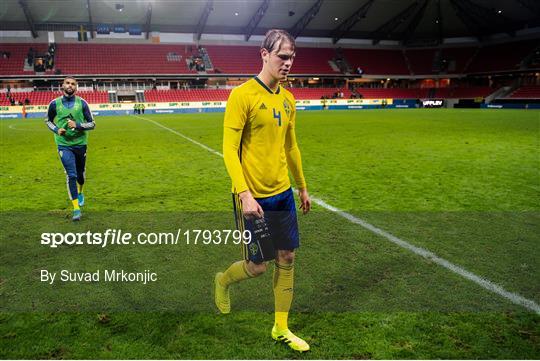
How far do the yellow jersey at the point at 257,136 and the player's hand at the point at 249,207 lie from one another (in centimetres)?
5

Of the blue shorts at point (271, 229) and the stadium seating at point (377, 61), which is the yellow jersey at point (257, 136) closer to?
the blue shorts at point (271, 229)

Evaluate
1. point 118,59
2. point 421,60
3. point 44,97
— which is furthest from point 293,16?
point 44,97

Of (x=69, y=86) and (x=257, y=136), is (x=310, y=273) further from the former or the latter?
(x=69, y=86)

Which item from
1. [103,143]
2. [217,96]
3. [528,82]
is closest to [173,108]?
[217,96]

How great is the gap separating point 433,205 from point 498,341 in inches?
157

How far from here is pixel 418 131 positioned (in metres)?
19.5

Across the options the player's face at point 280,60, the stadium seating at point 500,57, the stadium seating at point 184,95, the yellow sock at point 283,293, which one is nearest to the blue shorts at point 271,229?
the yellow sock at point 283,293

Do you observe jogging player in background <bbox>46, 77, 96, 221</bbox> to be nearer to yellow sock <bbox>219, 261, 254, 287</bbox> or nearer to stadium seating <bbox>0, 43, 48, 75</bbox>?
yellow sock <bbox>219, 261, 254, 287</bbox>

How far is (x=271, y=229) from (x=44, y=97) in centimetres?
4623

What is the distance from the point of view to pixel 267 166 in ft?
9.70

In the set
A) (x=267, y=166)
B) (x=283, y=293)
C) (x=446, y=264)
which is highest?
(x=267, y=166)

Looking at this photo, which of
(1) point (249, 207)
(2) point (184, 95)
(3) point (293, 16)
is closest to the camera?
(1) point (249, 207)

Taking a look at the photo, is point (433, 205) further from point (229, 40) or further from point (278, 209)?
point (229, 40)

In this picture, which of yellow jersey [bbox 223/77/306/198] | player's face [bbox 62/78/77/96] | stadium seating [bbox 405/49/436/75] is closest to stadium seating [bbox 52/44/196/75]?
stadium seating [bbox 405/49/436/75]
